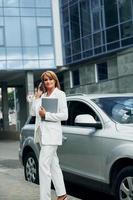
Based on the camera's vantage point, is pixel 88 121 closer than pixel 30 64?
Yes

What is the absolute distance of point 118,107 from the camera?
295 inches

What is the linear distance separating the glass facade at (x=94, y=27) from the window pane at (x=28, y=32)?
2325 mm

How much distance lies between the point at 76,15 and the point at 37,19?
11.1ft

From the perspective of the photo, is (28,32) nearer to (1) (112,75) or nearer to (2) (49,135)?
(1) (112,75)

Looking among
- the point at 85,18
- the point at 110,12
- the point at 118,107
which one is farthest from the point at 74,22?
the point at 118,107

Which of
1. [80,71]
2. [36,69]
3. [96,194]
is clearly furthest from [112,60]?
[96,194]

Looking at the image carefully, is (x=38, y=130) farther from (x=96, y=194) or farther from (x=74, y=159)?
(x=96, y=194)

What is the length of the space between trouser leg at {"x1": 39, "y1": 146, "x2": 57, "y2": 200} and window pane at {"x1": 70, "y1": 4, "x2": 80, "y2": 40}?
104 ft

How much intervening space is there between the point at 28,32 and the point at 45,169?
32990mm

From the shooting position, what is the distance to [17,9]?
39.2m

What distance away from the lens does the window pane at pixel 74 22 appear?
3753cm

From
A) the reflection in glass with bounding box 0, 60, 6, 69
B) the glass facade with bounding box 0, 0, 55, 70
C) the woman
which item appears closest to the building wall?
the glass facade with bounding box 0, 0, 55, 70

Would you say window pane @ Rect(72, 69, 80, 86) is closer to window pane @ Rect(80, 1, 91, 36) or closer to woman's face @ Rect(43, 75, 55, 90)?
window pane @ Rect(80, 1, 91, 36)

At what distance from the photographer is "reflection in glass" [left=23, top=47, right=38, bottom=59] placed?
38.8 metres
